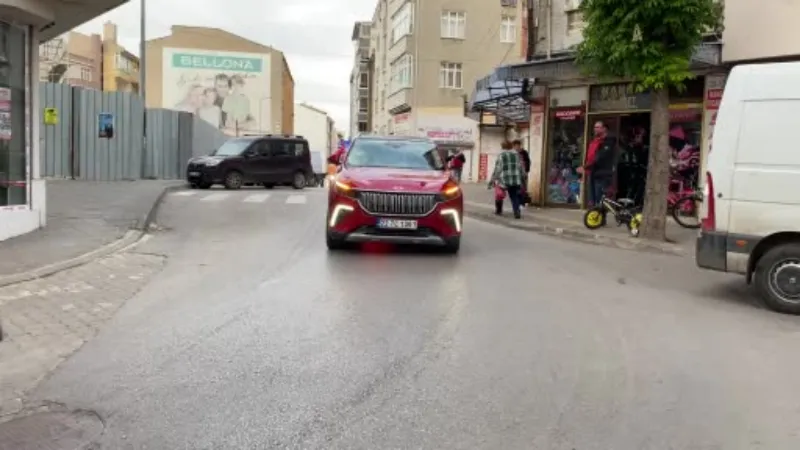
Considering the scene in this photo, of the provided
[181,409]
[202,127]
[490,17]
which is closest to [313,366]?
[181,409]

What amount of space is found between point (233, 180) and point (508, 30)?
29.7 meters

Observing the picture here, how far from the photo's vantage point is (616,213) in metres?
14.6

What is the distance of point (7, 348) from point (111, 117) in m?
20.4

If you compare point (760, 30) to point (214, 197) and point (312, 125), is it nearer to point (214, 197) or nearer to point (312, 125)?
point (214, 197)

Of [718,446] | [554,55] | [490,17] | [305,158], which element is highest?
[490,17]

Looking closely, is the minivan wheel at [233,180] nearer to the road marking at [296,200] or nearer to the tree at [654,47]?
the road marking at [296,200]

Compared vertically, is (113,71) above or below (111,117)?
above

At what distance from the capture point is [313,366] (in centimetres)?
543

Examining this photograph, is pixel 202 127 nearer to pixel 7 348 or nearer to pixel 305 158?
pixel 305 158

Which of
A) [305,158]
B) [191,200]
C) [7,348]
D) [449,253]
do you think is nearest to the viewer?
[7,348]

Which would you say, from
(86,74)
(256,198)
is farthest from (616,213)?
(86,74)

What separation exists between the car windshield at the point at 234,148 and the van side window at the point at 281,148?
1.00 meters

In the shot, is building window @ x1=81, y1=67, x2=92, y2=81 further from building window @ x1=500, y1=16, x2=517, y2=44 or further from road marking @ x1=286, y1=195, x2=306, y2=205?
road marking @ x1=286, y1=195, x2=306, y2=205

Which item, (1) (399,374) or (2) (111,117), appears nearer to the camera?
(1) (399,374)
